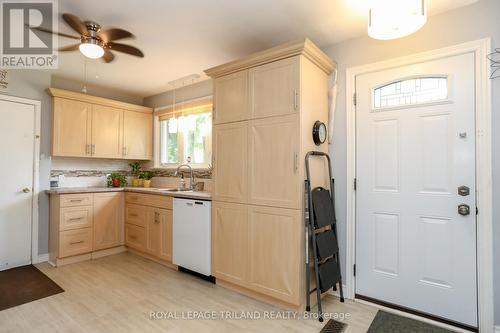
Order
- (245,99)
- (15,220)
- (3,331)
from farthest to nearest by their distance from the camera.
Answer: (15,220) < (245,99) < (3,331)

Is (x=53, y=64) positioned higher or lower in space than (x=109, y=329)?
higher

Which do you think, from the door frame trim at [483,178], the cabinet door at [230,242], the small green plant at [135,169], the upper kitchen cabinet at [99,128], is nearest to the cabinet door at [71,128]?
the upper kitchen cabinet at [99,128]

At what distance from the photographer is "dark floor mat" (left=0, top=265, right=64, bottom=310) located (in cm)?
253

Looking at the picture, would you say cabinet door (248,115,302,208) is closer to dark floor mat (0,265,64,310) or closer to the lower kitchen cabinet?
the lower kitchen cabinet

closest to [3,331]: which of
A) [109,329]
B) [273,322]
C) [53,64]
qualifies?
[109,329]

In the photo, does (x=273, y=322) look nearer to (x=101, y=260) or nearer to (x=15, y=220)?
(x=101, y=260)

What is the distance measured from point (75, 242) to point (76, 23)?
2688 mm

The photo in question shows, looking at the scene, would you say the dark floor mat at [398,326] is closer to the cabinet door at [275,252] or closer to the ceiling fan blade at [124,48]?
the cabinet door at [275,252]

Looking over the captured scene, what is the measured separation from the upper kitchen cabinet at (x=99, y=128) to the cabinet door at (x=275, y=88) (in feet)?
9.11

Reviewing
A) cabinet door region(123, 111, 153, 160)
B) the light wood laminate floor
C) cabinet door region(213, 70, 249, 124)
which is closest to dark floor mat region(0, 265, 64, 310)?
the light wood laminate floor

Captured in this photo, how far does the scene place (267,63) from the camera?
2.50 meters

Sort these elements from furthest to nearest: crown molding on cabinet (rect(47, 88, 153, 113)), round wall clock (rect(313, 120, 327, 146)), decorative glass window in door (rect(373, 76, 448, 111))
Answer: crown molding on cabinet (rect(47, 88, 153, 113)) → round wall clock (rect(313, 120, 327, 146)) → decorative glass window in door (rect(373, 76, 448, 111))

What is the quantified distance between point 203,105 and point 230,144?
4.89ft

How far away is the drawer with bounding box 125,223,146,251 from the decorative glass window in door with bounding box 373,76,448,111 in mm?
3348
